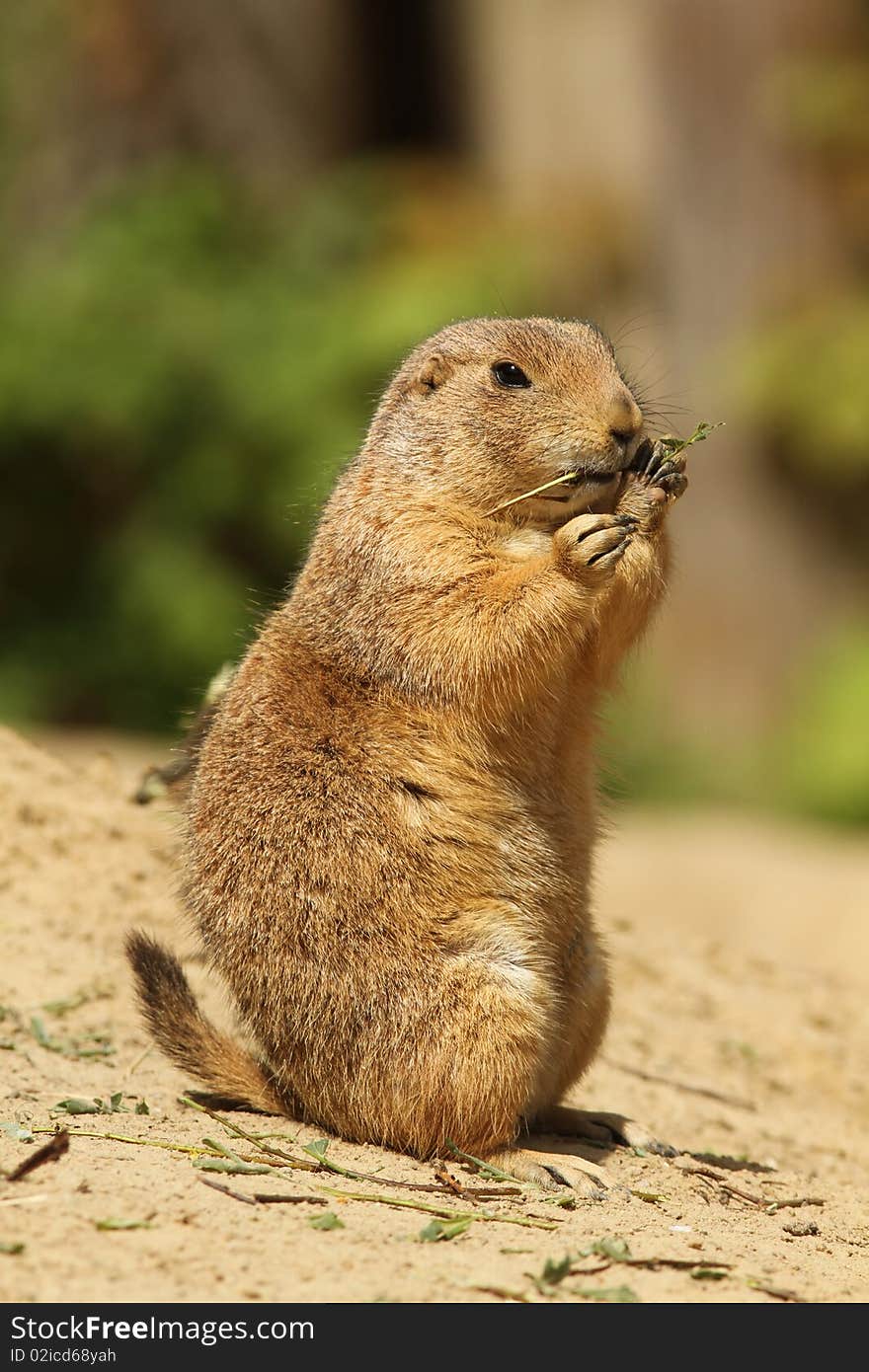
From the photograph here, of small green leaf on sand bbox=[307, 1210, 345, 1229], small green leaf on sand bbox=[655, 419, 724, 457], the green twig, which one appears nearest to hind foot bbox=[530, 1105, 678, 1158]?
the green twig

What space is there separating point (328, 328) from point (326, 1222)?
467 inches

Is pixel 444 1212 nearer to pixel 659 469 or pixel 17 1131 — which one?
pixel 17 1131

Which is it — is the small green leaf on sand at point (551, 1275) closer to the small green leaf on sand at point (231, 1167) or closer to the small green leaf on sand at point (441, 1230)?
the small green leaf on sand at point (441, 1230)

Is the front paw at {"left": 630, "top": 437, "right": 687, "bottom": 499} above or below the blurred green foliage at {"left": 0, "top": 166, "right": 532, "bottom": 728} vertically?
above

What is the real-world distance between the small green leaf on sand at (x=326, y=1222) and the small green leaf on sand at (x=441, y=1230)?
0.60ft

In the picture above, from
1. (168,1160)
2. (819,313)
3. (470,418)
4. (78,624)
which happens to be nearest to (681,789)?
(819,313)

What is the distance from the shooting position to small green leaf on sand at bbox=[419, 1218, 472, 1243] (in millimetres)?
3740

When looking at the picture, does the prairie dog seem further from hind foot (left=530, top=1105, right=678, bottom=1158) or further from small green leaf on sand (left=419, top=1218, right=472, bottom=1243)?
small green leaf on sand (left=419, top=1218, right=472, bottom=1243)

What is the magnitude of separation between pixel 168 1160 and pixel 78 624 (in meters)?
9.76

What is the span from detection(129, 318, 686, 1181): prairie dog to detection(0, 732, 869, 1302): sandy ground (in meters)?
0.28

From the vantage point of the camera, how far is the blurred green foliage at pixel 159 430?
43.9 ft

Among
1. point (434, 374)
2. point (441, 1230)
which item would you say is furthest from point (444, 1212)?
point (434, 374)

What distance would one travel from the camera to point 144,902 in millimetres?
6641

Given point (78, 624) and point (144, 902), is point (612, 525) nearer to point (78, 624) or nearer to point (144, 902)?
point (144, 902)
